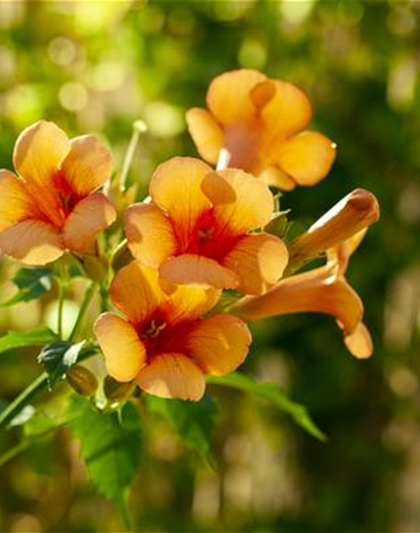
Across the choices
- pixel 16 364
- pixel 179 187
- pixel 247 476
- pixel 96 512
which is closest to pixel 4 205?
pixel 179 187

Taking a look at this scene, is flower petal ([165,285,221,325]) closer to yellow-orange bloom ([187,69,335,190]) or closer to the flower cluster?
the flower cluster

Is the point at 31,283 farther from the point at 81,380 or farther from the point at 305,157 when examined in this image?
the point at 305,157

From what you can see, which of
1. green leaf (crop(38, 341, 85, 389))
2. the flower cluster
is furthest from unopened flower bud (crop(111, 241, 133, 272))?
green leaf (crop(38, 341, 85, 389))

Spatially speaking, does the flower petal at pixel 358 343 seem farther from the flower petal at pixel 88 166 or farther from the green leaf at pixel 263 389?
the flower petal at pixel 88 166

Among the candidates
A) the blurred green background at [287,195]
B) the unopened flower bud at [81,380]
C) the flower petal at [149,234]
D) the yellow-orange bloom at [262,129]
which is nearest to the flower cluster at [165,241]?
the flower petal at [149,234]

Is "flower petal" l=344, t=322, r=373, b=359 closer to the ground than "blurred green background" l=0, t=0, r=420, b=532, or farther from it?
farther from it

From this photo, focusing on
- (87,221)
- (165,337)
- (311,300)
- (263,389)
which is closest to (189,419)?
(263,389)
